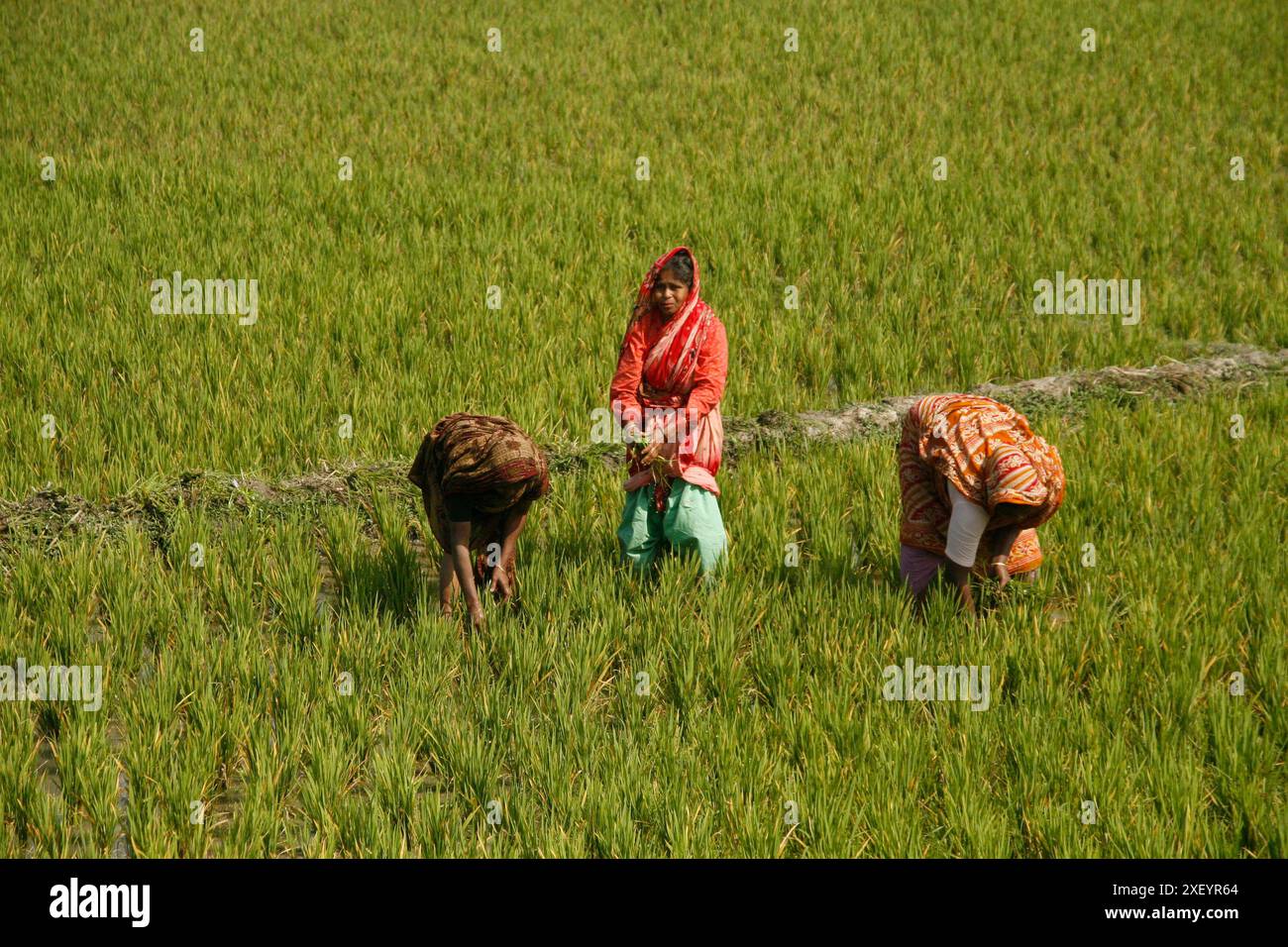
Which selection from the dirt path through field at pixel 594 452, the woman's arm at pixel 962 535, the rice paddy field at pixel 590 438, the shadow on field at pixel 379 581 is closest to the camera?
the rice paddy field at pixel 590 438

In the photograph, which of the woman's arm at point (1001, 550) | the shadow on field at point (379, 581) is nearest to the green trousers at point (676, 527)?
the shadow on field at point (379, 581)

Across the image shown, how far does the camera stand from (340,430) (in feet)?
16.8

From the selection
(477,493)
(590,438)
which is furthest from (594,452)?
(477,493)

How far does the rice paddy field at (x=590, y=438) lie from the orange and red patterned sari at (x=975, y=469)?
22 centimetres

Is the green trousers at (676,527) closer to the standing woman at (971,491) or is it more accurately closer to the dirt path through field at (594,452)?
the standing woman at (971,491)

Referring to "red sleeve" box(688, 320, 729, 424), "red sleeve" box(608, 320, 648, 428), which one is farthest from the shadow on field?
"red sleeve" box(688, 320, 729, 424)

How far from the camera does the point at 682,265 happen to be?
3.85 metres

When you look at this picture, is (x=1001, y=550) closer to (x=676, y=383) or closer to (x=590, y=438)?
(x=676, y=383)

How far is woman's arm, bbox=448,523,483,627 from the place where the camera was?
3613mm

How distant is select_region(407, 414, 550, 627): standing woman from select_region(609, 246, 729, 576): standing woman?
0.42m

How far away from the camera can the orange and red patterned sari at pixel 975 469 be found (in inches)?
133

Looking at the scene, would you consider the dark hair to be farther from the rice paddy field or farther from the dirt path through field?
the dirt path through field

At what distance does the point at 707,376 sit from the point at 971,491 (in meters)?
0.96

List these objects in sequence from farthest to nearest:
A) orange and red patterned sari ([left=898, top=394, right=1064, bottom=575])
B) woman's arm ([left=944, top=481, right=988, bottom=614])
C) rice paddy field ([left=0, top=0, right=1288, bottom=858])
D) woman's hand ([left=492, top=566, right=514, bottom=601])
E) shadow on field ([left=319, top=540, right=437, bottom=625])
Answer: shadow on field ([left=319, top=540, right=437, bottom=625]) < woman's hand ([left=492, top=566, right=514, bottom=601]) < woman's arm ([left=944, top=481, right=988, bottom=614]) < orange and red patterned sari ([left=898, top=394, right=1064, bottom=575]) < rice paddy field ([left=0, top=0, right=1288, bottom=858])
